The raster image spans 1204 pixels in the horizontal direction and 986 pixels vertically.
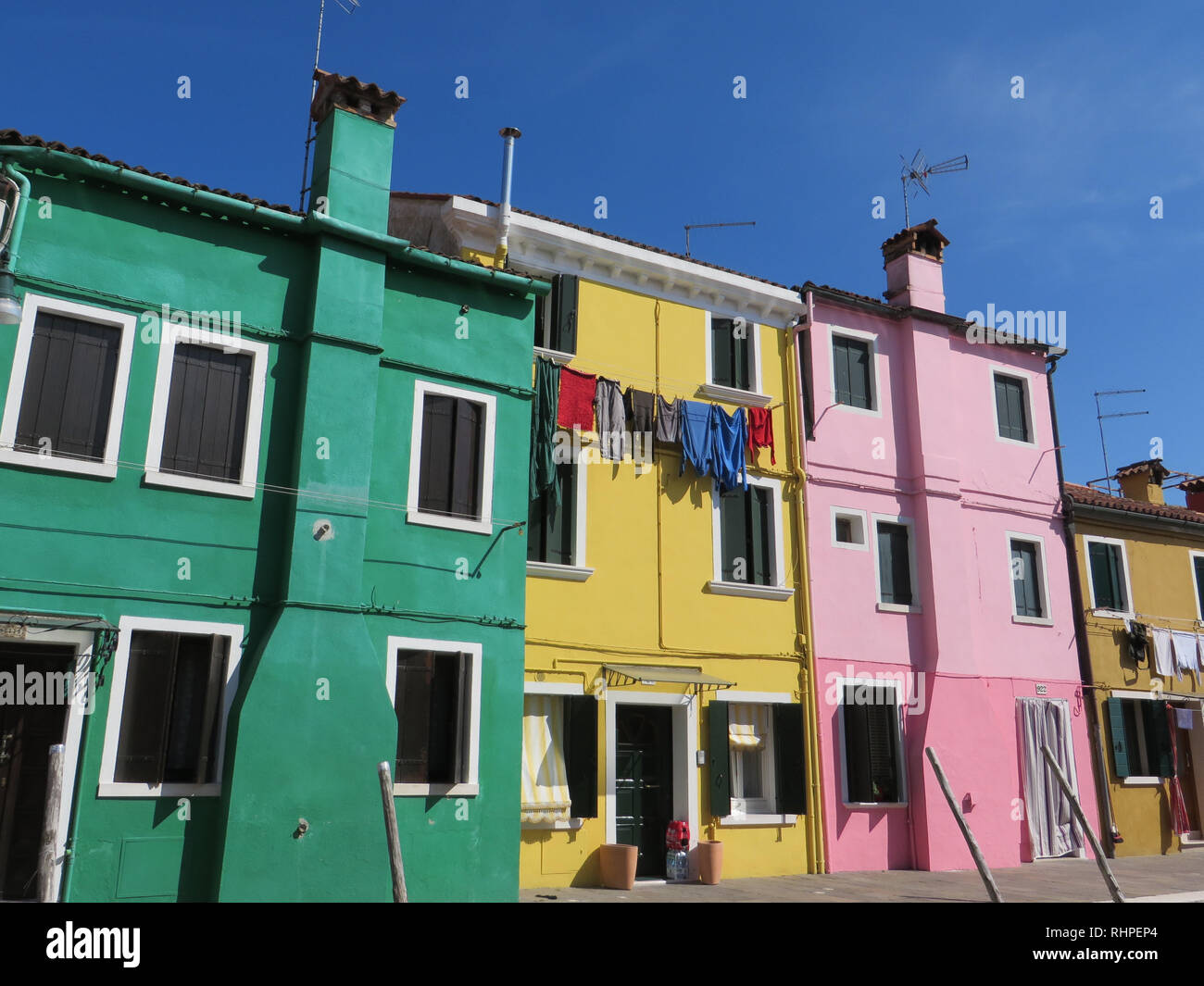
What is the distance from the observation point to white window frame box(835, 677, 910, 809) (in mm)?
16094

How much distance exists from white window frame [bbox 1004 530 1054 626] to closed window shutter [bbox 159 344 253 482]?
14028 millimetres

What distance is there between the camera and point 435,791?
11.5 m

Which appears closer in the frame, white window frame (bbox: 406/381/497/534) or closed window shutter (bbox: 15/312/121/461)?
closed window shutter (bbox: 15/312/121/461)

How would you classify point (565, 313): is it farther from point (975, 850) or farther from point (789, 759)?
point (975, 850)

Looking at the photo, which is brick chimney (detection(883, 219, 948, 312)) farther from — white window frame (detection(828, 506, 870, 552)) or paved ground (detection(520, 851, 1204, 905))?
paved ground (detection(520, 851, 1204, 905))

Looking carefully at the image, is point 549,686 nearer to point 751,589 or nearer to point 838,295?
point 751,589

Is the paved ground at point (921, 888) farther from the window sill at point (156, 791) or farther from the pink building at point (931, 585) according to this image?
the window sill at point (156, 791)

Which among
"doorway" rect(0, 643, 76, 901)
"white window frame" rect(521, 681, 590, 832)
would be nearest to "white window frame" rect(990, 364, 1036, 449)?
"white window frame" rect(521, 681, 590, 832)

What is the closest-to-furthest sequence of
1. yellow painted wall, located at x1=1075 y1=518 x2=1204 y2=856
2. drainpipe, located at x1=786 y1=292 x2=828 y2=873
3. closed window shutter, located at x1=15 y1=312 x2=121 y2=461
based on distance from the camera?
closed window shutter, located at x1=15 y1=312 x2=121 y2=461 < drainpipe, located at x1=786 y1=292 x2=828 y2=873 < yellow painted wall, located at x1=1075 y1=518 x2=1204 y2=856

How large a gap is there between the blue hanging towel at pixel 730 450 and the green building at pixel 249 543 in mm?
4196

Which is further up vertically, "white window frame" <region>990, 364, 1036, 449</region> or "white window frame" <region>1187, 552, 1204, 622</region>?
"white window frame" <region>990, 364, 1036, 449</region>

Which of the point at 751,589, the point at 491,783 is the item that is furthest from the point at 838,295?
the point at 491,783

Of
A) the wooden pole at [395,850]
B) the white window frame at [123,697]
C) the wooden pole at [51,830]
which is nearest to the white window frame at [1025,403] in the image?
the wooden pole at [395,850]

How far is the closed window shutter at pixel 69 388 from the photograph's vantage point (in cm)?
1025
